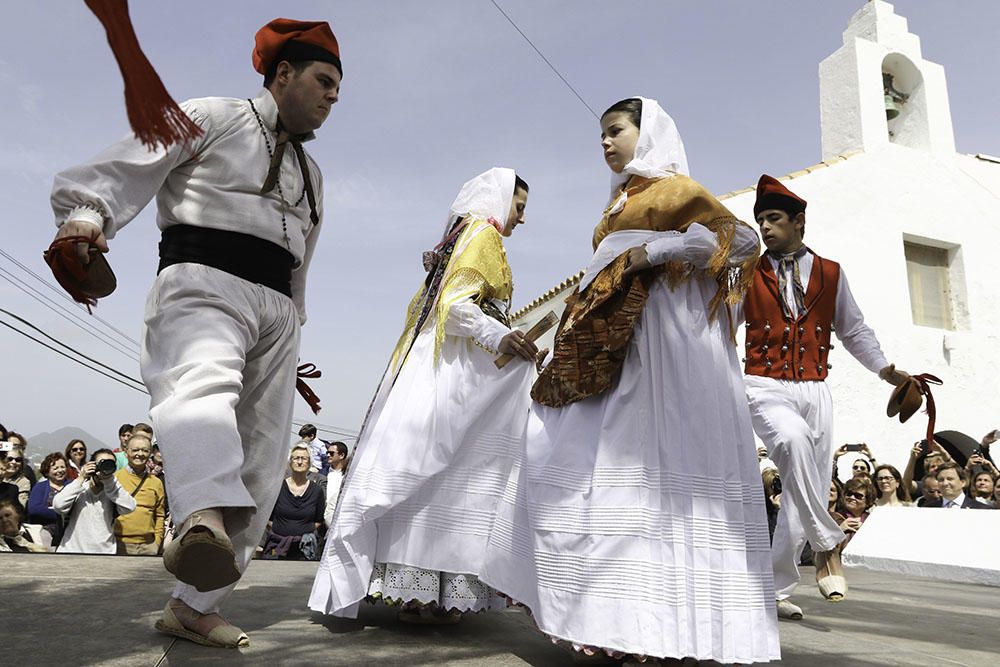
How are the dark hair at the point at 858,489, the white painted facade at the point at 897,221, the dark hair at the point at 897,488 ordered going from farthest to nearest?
the white painted facade at the point at 897,221 < the dark hair at the point at 897,488 < the dark hair at the point at 858,489

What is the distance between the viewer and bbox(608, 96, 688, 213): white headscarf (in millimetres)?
2789

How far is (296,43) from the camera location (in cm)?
259

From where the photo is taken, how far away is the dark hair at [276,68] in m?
2.58

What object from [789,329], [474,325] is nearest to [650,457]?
[474,325]

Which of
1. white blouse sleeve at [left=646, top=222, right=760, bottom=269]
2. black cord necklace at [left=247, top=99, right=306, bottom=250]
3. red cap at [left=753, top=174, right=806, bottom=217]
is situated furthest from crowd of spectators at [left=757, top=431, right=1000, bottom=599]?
black cord necklace at [left=247, top=99, right=306, bottom=250]

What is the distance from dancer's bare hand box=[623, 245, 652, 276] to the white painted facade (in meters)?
8.80

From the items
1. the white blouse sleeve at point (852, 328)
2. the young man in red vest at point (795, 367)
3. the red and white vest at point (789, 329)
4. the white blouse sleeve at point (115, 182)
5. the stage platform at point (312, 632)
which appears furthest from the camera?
the white blouse sleeve at point (852, 328)

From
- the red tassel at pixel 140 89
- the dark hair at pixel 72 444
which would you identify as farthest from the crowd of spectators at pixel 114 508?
the red tassel at pixel 140 89

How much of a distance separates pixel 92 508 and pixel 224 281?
439 centimetres

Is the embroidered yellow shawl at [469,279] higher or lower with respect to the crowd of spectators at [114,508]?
higher

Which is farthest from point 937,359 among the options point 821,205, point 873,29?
point 873,29

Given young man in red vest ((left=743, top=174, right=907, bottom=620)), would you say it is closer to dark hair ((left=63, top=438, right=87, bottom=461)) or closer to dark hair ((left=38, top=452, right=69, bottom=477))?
dark hair ((left=38, top=452, right=69, bottom=477))

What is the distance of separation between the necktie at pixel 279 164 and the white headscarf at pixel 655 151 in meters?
1.07

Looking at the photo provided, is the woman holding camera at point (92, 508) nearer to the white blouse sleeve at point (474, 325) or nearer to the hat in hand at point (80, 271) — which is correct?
the white blouse sleeve at point (474, 325)
